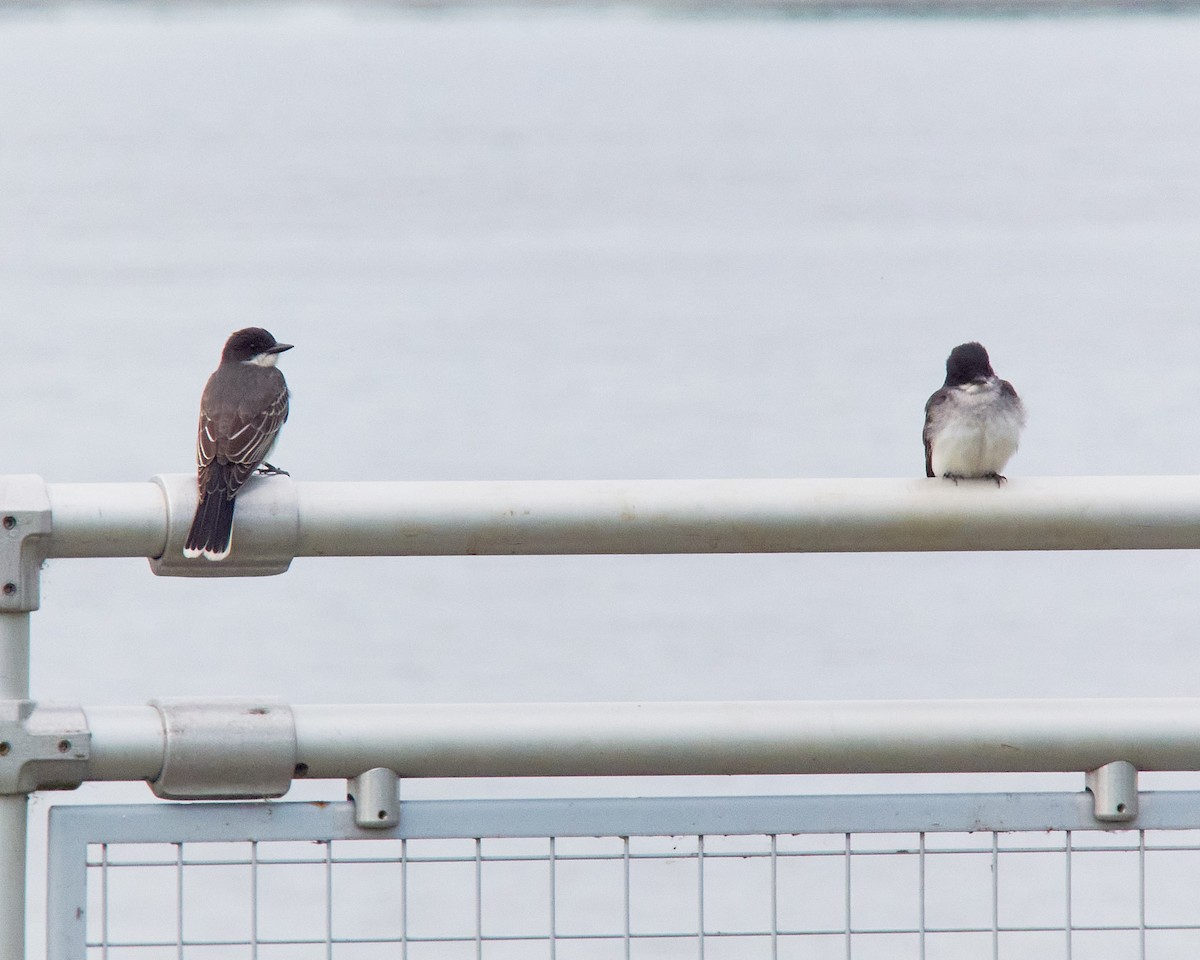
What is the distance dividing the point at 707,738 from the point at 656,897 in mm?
7387

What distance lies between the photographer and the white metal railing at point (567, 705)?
85.8 inches

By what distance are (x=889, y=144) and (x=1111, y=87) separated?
1254 inches

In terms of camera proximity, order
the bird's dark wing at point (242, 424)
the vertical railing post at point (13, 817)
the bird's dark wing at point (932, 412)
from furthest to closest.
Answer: the bird's dark wing at point (932, 412), the bird's dark wing at point (242, 424), the vertical railing post at point (13, 817)

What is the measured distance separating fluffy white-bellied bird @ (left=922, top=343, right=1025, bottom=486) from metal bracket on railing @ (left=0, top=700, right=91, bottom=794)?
2.91 m

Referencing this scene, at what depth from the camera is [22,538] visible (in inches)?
85.4

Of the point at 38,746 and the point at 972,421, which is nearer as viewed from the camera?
the point at 38,746

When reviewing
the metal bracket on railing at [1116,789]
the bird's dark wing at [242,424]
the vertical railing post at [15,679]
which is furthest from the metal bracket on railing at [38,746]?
the bird's dark wing at [242,424]

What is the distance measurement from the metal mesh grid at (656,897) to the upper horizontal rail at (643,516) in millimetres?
326

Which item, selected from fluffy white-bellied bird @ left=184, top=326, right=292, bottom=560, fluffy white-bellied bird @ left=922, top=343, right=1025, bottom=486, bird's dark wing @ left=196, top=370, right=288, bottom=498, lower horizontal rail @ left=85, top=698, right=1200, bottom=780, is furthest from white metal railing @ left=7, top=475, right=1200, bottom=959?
fluffy white-bellied bird @ left=922, top=343, right=1025, bottom=486

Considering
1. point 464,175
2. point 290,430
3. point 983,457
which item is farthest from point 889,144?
point 983,457

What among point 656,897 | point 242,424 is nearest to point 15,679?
point 242,424

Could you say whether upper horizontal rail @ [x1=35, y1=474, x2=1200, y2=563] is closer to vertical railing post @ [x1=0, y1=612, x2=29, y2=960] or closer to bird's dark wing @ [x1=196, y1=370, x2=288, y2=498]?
vertical railing post @ [x1=0, y1=612, x2=29, y2=960]

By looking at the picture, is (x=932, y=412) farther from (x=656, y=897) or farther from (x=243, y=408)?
(x=656, y=897)

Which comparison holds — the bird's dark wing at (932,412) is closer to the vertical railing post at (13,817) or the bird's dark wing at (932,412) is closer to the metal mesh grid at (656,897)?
the metal mesh grid at (656,897)
